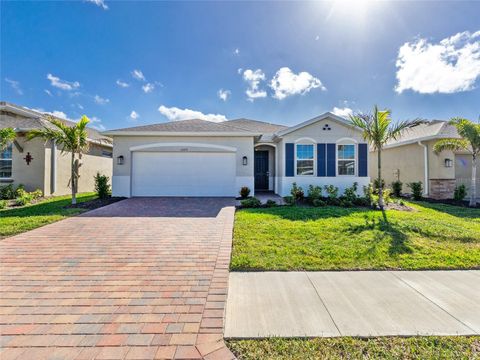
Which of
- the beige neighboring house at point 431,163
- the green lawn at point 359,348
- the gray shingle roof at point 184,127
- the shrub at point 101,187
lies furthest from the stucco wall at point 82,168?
the beige neighboring house at point 431,163

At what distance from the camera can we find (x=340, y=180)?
39.4ft

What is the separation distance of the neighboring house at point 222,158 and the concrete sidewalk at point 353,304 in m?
8.49

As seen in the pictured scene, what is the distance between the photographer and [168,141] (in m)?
12.1

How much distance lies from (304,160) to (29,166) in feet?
49.2

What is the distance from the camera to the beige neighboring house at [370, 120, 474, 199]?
12406mm

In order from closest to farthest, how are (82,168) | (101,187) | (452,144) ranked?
(452,144) < (101,187) < (82,168)

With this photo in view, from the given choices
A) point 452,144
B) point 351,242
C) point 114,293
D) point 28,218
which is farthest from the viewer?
point 452,144

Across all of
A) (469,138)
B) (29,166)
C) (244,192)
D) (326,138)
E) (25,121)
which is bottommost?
(244,192)

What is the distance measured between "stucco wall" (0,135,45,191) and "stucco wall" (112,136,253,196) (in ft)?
13.6

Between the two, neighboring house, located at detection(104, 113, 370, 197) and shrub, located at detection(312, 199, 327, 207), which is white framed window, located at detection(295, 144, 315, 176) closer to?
neighboring house, located at detection(104, 113, 370, 197)

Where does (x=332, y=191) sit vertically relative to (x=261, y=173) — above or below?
below

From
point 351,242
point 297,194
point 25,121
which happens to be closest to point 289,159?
point 297,194

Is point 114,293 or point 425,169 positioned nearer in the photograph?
point 114,293

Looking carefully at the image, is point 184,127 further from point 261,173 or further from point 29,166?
point 29,166
